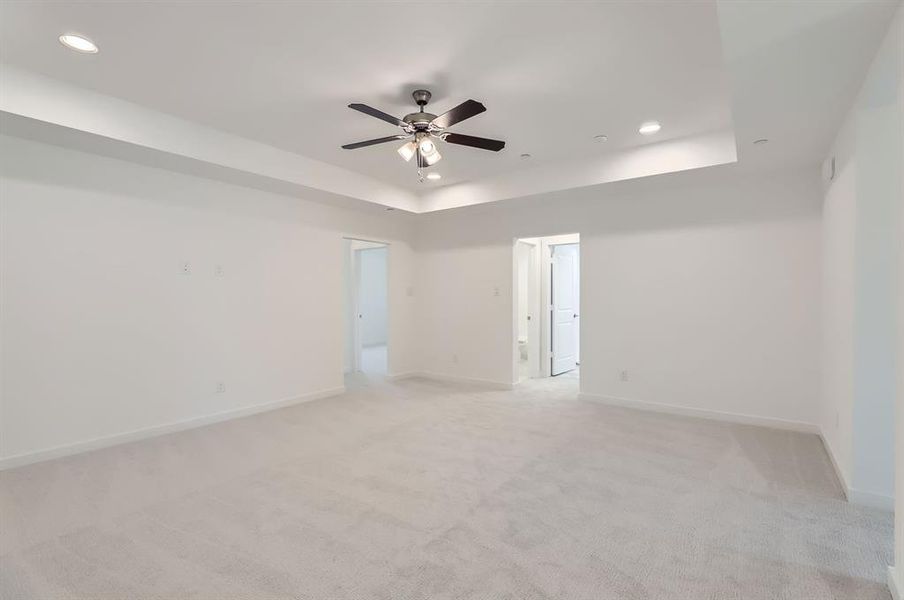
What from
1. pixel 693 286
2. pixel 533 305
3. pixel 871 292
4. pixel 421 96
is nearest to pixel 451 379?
pixel 533 305

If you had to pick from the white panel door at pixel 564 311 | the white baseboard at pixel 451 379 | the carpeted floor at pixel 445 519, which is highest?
the white panel door at pixel 564 311

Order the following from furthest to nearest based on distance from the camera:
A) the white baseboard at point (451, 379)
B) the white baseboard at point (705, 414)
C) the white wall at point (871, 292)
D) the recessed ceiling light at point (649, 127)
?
A: 1. the white baseboard at point (451, 379)
2. the white baseboard at point (705, 414)
3. the recessed ceiling light at point (649, 127)
4. the white wall at point (871, 292)

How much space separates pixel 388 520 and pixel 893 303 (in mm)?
3176

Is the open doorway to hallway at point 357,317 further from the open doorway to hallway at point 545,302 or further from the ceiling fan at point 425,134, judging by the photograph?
the ceiling fan at point 425,134

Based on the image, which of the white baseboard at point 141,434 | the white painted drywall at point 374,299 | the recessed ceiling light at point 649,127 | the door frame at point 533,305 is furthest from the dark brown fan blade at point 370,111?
the white painted drywall at point 374,299

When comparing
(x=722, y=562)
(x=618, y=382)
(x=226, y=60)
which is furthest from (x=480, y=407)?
(x=226, y=60)

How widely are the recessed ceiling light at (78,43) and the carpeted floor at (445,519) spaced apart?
2759 millimetres

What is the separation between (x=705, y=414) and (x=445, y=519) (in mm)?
3343

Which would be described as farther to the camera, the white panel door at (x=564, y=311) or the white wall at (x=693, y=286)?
the white panel door at (x=564, y=311)

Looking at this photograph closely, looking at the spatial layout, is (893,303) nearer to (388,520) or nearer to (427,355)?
(388,520)

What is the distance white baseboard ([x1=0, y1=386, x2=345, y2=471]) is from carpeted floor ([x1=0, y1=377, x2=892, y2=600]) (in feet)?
0.54

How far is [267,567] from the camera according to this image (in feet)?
6.81

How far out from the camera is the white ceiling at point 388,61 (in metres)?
2.27

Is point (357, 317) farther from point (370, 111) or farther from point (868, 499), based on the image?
point (868, 499)
